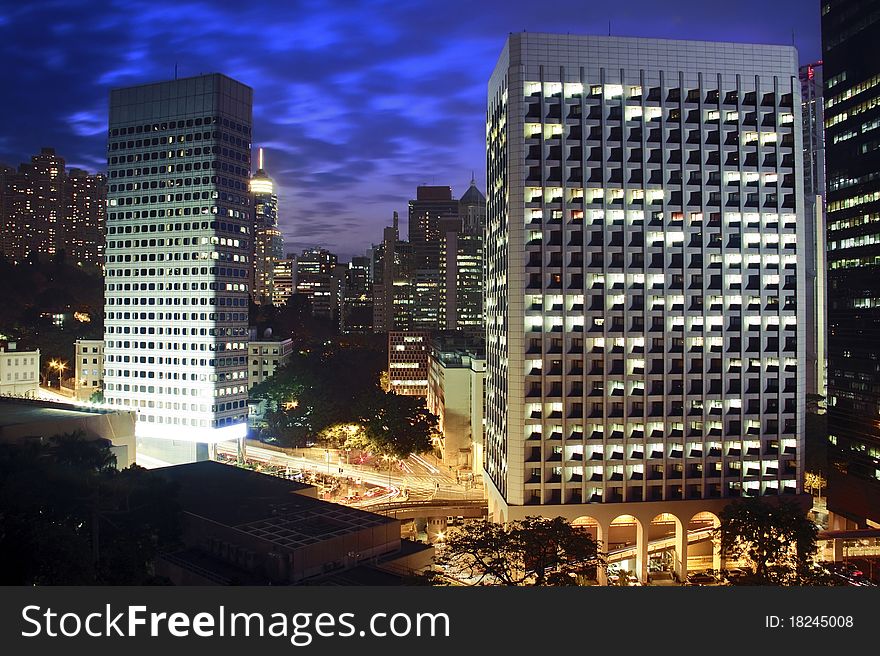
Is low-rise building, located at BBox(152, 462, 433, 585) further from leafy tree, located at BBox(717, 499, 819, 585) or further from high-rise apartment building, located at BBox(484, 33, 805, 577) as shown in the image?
leafy tree, located at BBox(717, 499, 819, 585)

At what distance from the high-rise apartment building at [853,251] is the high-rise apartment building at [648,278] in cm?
1036

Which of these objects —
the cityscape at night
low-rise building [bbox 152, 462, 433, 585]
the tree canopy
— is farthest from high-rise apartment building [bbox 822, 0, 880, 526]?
the tree canopy

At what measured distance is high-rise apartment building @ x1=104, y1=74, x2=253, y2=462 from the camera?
274 ft

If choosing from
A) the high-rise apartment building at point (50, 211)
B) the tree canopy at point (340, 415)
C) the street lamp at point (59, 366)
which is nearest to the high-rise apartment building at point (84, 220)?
the high-rise apartment building at point (50, 211)

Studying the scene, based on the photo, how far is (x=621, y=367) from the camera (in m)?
59.4

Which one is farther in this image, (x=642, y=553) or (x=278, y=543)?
(x=642, y=553)

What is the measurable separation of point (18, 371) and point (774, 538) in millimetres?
99778

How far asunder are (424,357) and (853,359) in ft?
285

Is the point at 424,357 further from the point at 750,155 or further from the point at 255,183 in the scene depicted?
the point at 750,155

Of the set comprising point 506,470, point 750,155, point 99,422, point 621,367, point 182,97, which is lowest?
point 506,470

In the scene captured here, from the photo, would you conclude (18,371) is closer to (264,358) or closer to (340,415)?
(264,358)

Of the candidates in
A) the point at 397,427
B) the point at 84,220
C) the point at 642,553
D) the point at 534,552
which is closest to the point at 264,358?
the point at 397,427

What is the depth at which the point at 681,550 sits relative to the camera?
5869cm

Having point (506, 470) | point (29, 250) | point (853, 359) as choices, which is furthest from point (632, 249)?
point (29, 250)
